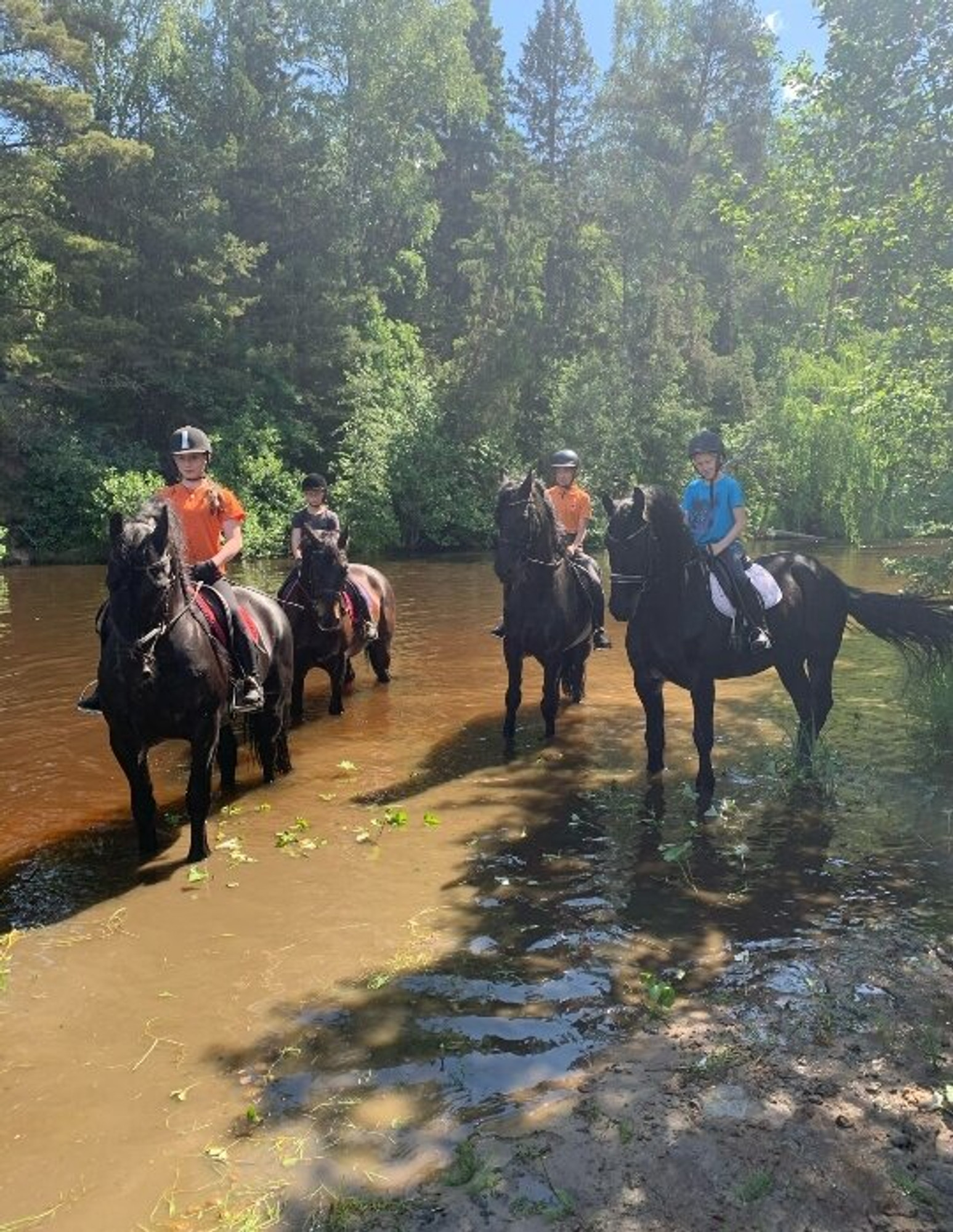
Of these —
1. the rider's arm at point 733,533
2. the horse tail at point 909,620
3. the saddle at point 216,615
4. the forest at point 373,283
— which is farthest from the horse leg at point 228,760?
the forest at point 373,283

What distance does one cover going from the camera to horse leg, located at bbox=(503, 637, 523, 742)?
31.5 ft

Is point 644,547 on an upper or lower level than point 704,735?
upper

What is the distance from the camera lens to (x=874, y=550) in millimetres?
30938

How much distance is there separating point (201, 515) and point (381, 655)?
5.27 m

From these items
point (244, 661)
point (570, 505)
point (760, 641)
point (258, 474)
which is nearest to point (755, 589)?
point (760, 641)

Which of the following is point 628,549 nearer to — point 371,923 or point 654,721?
point 654,721

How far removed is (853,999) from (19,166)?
3542 cm

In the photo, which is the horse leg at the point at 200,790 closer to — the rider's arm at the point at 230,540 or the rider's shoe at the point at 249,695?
the rider's shoe at the point at 249,695

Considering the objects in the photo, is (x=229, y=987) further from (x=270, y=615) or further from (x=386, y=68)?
(x=386, y=68)

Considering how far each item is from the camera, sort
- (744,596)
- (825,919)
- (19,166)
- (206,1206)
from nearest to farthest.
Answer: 1. (206,1206)
2. (825,919)
3. (744,596)
4. (19,166)

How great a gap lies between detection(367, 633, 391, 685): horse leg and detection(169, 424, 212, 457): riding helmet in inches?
210

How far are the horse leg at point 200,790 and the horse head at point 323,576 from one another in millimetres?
3555

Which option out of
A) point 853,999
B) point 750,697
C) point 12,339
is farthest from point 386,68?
point 853,999

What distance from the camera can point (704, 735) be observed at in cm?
773
